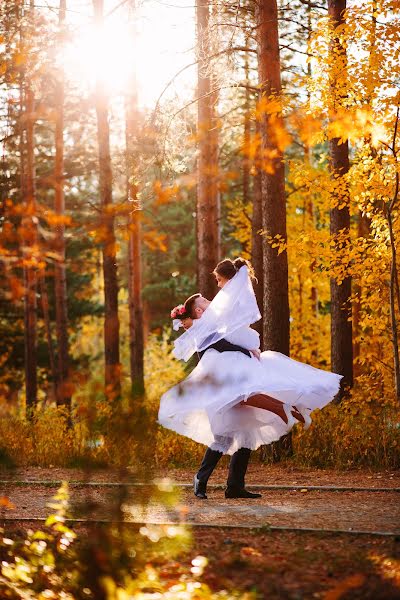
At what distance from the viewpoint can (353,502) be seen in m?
7.63

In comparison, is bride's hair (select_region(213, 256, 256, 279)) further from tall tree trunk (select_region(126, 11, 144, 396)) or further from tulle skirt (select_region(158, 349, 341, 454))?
tall tree trunk (select_region(126, 11, 144, 396))

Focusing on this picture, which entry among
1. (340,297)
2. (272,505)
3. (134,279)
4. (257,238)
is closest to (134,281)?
(134,279)

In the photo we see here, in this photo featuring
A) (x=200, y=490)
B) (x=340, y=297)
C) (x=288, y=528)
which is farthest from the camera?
(x=340, y=297)

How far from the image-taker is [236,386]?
7.62m

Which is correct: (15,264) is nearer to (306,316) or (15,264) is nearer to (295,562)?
(295,562)

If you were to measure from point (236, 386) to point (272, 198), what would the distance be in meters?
4.17

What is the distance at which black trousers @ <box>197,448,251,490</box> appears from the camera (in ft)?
26.1

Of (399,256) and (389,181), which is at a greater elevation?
(389,181)

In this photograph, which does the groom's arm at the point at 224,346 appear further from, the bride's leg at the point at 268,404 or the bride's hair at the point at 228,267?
the bride's hair at the point at 228,267

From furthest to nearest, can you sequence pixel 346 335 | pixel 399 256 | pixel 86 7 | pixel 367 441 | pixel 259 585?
1. pixel 86 7
2. pixel 346 335
3. pixel 399 256
4. pixel 367 441
5. pixel 259 585

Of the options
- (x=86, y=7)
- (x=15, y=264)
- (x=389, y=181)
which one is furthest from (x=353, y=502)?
(x=86, y=7)

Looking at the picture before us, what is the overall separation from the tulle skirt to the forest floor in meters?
0.65

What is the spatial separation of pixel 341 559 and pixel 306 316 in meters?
18.1

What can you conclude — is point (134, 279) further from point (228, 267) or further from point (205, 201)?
point (228, 267)
